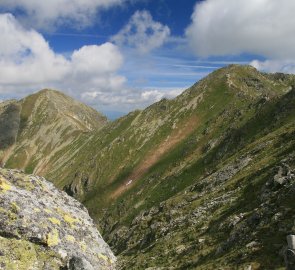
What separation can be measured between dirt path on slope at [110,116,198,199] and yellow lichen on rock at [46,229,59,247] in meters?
108

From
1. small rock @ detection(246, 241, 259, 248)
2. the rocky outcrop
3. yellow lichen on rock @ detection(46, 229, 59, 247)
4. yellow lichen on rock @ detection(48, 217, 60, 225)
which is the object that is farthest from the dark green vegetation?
yellow lichen on rock @ detection(48, 217, 60, 225)

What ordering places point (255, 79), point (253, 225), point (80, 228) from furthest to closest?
point (255, 79), point (253, 225), point (80, 228)

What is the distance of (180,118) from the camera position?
15588 cm

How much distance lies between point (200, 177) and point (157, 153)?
189ft

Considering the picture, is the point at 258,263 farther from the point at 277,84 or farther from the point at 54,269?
the point at 277,84

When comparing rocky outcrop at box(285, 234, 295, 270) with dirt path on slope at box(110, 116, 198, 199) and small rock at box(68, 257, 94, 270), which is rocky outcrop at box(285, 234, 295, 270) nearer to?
small rock at box(68, 257, 94, 270)

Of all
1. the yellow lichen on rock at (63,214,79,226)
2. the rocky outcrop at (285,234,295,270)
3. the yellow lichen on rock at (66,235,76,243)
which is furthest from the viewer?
the yellow lichen on rock at (63,214,79,226)

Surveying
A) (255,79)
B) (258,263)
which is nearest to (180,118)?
(255,79)

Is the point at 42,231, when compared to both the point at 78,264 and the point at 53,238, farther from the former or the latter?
the point at 78,264

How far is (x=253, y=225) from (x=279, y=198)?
3.44 meters

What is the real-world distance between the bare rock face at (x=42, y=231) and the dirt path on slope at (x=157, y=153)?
104 meters

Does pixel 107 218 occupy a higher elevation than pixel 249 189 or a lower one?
higher

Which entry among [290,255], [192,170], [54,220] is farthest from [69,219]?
[192,170]

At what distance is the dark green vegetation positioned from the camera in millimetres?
29623
